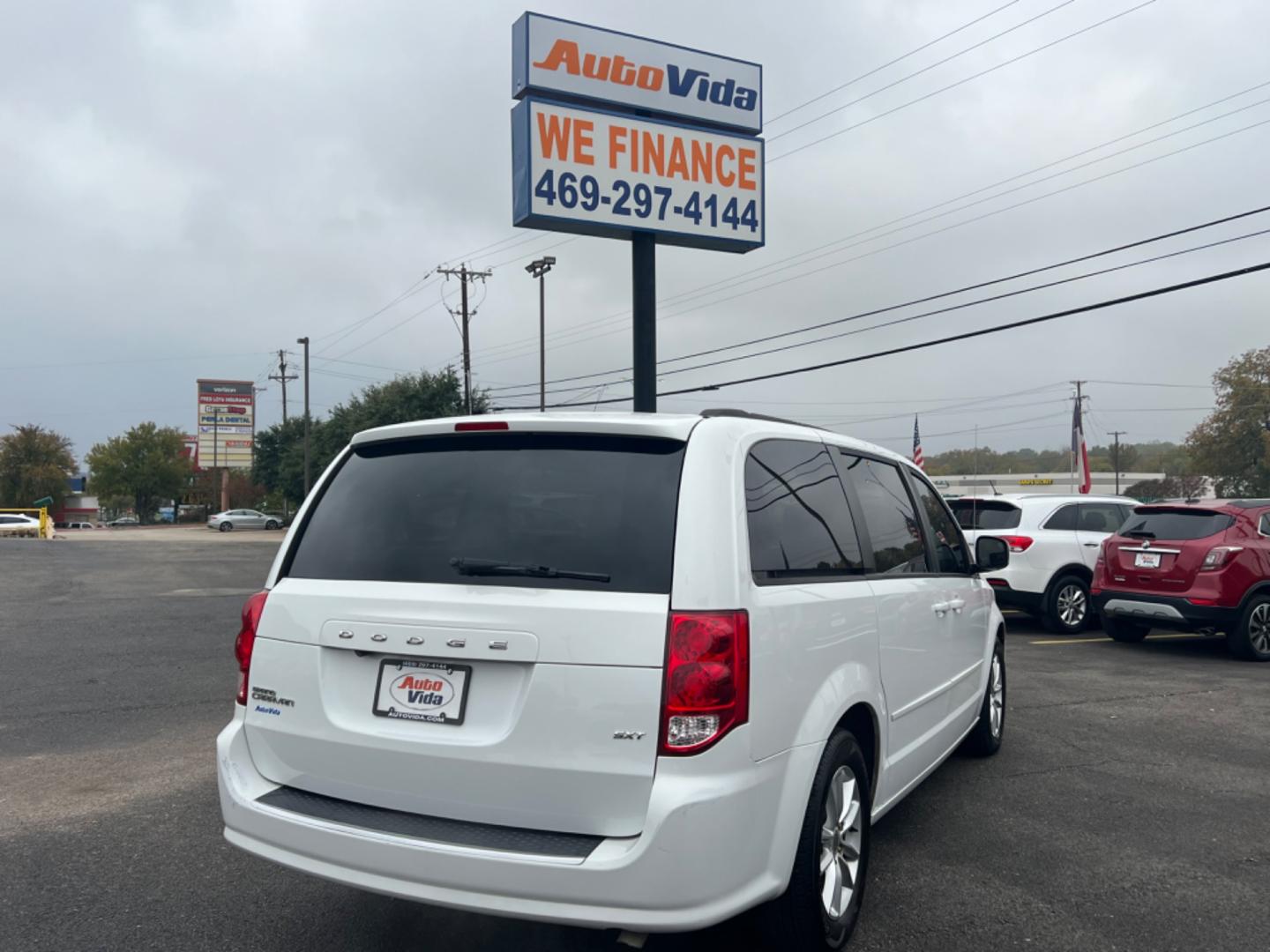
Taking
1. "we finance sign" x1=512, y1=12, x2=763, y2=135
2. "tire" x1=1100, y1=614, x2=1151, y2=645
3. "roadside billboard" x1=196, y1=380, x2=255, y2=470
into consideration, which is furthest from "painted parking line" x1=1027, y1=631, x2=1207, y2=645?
"roadside billboard" x1=196, y1=380, x2=255, y2=470

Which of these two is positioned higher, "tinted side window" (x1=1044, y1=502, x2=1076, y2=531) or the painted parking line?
"tinted side window" (x1=1044, y1=502, x2=1076, y2=531)

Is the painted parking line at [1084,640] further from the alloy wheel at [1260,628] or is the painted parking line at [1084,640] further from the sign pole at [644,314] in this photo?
the sign pole at [644,314]

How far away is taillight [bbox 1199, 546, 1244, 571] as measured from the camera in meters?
9.94

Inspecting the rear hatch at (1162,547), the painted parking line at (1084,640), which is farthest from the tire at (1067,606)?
the rear hatch at (1162,547)

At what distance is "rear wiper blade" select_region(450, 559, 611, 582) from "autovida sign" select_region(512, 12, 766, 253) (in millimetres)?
14355

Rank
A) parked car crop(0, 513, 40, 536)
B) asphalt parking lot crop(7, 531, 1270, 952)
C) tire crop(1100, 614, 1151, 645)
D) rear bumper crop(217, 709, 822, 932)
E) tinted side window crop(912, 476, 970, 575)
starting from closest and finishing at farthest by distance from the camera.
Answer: rear bumper crop(217, 709, 822, 932) → asphalt parking lot crop(7, 531, 1270, 952) → tinted side window crop(912, 476, 970, 575) → tire crop(1100, 614, 1151, 645) → parked car crop(0, 513, 40, 536)

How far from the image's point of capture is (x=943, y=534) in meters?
5.39

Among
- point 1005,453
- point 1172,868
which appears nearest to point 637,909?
point 1172,868

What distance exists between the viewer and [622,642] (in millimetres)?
2881

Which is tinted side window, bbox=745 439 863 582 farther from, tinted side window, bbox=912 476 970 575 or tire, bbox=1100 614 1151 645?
tire, bbox=1100 614 1151 645

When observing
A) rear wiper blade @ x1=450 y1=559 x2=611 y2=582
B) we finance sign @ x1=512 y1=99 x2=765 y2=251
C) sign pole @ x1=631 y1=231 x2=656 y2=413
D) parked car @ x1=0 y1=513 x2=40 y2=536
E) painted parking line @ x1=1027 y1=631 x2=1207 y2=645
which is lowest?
painted parking line @ x1=1027 y1=631 x2=1207 y2=645

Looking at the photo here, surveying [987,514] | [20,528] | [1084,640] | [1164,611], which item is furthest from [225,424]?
[1164,611]

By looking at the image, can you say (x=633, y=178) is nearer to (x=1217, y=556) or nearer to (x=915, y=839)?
(x=1217, y=556)

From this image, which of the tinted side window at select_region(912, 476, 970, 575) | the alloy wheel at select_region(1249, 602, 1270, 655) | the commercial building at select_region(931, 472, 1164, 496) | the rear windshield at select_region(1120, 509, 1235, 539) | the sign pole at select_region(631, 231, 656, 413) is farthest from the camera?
the commercial building at select_region(931, 472, 1164, 496)
